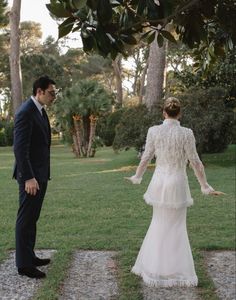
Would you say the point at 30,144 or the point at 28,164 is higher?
the point at 30,144

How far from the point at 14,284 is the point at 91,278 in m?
0.77

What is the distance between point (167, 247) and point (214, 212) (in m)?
4.01

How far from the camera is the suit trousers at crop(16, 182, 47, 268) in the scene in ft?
17.2

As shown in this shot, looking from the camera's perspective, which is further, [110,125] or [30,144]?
[110,125]

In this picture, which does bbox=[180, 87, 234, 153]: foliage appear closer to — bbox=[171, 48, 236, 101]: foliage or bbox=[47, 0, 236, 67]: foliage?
bbox=[171, 48, 236, 101]: foliage

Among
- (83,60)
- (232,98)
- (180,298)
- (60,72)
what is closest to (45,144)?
(180,298)

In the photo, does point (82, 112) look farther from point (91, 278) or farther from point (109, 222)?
point (91, 278)

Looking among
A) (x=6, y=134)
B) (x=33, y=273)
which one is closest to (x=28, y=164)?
(x=33, y=273)

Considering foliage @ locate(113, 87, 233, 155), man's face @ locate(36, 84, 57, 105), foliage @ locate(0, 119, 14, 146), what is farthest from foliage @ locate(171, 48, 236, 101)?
foliage @ locate(0, 119, 14, 146)

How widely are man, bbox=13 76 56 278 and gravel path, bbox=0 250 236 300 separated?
0.26 metres

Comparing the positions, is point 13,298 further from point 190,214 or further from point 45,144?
point 190,214

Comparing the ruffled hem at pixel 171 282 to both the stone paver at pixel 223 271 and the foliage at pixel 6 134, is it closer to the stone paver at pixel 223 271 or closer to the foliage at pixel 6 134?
the stone paver at pixel 223 271

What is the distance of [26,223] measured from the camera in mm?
5285

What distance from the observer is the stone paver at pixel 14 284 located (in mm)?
4844
